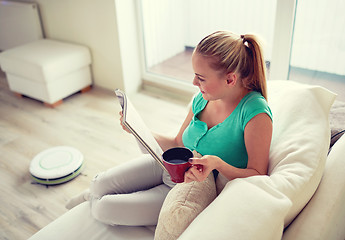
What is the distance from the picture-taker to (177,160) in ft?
3.68

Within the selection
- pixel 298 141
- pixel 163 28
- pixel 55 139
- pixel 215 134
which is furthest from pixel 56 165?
pixel 163 28

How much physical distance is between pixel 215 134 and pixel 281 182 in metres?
0.38

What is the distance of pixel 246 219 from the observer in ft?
2.85

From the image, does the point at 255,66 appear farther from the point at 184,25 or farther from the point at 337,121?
the point at 184,25

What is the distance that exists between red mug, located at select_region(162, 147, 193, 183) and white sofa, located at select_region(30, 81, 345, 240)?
0.47ft

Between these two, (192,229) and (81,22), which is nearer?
(192,229)

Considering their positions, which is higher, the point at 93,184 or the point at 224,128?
the point at 224,128

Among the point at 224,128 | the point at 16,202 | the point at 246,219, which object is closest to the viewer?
the point at 246,219

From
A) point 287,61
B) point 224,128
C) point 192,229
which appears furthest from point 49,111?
point 192,229

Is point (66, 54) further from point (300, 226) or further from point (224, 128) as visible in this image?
point (300, 226)

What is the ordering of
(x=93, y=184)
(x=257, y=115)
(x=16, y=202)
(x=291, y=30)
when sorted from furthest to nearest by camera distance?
1. (x=291, y=30)
2. (x=16, y=202)
3. (x=93, y=184)
4. (x=257, y=115)

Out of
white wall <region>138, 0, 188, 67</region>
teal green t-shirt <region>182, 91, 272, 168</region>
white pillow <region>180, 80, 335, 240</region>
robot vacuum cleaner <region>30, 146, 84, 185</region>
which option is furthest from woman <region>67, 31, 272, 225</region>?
white wall <region>138, 0, 188, 67</region>

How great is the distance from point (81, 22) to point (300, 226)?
2936 millimetres

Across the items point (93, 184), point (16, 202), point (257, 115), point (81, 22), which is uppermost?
point (257, 115)
